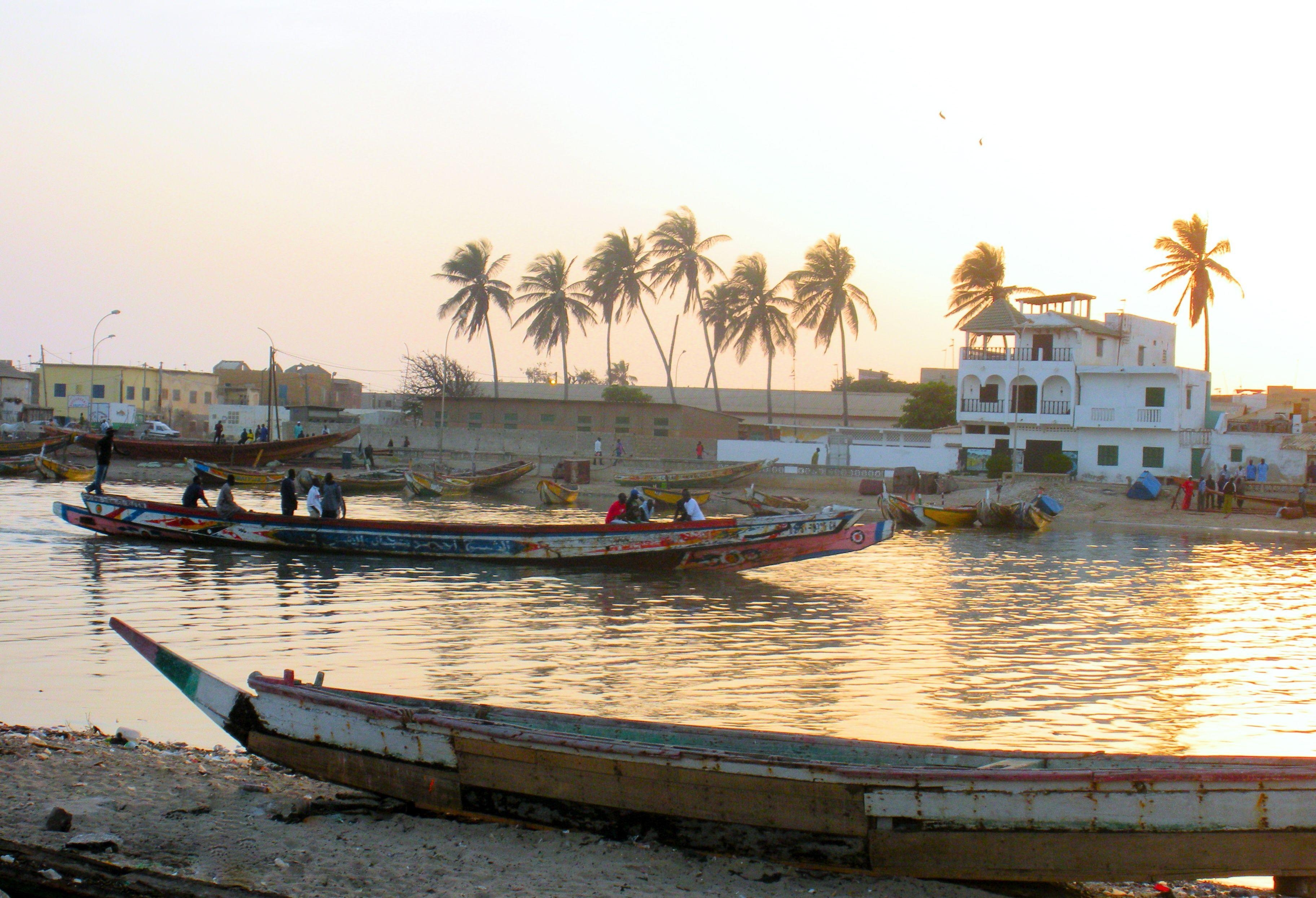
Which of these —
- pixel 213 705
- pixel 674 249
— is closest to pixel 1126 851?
pixel 213 705

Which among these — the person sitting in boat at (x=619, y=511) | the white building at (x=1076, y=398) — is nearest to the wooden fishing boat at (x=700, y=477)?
the white building at (x=1076, y=398)

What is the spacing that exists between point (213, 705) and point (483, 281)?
60295 mm

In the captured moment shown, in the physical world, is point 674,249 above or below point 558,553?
above

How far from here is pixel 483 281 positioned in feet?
214


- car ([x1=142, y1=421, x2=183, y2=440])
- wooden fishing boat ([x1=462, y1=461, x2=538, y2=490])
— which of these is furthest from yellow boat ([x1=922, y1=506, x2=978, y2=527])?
car ([x1=142, y1=421, x2=183, y2=440])

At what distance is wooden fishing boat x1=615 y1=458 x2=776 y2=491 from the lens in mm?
42312

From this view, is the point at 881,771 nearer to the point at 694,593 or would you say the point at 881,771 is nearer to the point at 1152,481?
the point at 694,593

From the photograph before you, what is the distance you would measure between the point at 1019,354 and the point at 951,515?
15622 mm

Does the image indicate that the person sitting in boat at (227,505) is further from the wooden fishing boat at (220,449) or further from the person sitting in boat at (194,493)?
the wooden fishing boat at (220,449)

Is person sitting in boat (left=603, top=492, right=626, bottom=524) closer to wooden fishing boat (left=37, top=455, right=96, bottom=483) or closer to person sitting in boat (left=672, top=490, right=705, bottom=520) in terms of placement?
person sitting in boat (left=672, top=490, right=705, bottom=520)

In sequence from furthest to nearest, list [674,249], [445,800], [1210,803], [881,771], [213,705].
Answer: [674,249]
[213,705]
[445,800]
[881,771]
[1210,803]

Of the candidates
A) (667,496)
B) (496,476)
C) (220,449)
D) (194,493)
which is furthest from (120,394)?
(194,493)

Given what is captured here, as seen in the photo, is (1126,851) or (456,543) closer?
(1126,851)

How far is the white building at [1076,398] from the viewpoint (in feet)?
138
